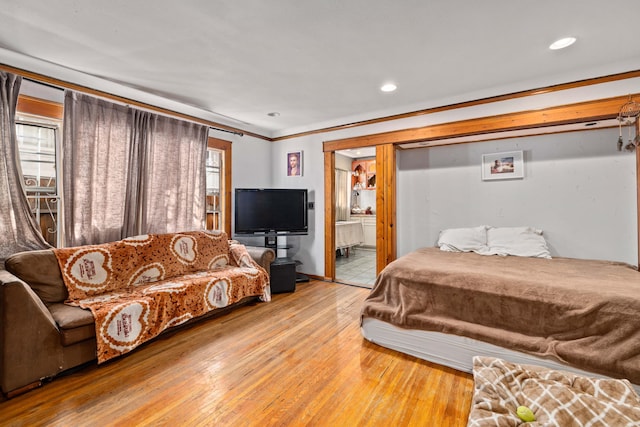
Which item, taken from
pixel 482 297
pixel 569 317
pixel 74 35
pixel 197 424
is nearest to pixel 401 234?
pixel 482 297

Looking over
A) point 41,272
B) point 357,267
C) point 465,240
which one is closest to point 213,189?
point 41,272

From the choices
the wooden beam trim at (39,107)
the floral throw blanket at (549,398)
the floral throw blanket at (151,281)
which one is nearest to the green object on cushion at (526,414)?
the floral throw blanket at (549,398)

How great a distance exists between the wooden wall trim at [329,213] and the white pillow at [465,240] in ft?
5.20

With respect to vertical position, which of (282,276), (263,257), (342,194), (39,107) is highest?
(39,107)

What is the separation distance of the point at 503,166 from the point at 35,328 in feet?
15.9

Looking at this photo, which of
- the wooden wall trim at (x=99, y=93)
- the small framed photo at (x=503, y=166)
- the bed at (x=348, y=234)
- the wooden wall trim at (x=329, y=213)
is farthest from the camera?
the bed at (x=348, y=234)

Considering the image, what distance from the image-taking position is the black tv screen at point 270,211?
165 inches

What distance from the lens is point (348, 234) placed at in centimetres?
638

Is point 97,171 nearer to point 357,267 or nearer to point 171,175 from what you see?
point 171,175

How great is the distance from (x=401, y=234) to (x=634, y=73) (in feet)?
9.48

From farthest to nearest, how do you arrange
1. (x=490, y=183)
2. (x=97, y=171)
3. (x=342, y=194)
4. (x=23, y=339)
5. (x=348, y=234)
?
(x=342, y=194)
(x=348, y=234)
(x=490, y=183)
(x=97, y=171)
(x=23, y=339)

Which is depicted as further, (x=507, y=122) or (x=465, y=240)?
(x=465, y=240)

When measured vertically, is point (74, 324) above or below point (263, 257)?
below

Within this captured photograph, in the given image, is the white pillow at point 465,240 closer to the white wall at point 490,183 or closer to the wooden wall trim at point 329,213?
the white wall at point 490,183
